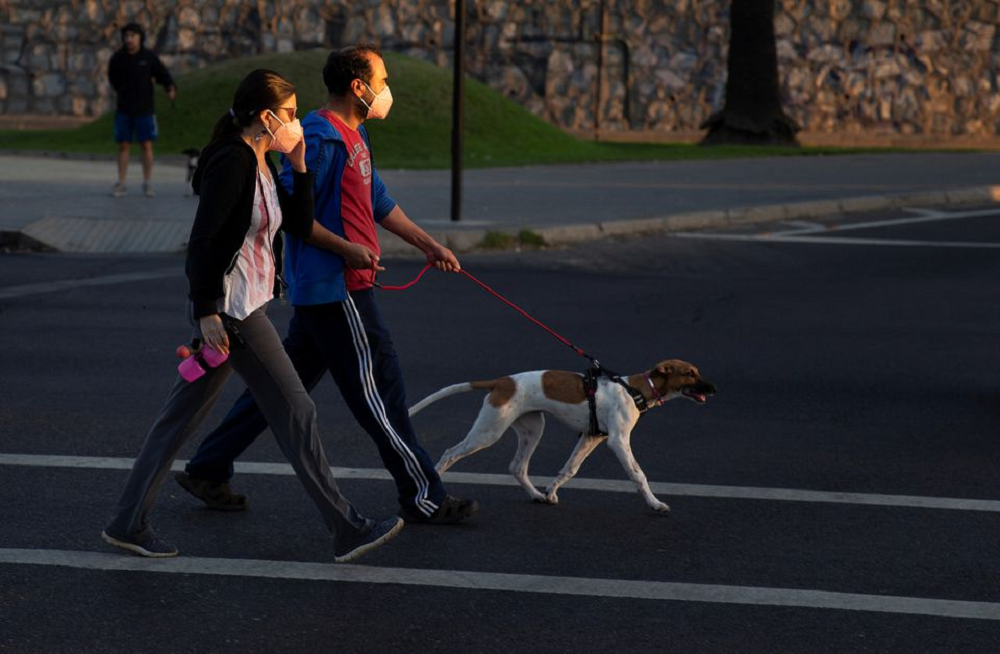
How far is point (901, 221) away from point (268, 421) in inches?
558

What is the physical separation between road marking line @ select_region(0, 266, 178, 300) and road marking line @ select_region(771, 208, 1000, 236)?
694cm

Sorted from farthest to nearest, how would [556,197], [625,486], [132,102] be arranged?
1. [556,197]
2. [132,102]
3. [625,486]

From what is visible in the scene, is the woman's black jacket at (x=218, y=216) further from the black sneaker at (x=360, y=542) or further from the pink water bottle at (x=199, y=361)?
the black sneaker at (x=360, y=542)

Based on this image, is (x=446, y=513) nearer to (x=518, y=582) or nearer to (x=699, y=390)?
(x=518, y=582)

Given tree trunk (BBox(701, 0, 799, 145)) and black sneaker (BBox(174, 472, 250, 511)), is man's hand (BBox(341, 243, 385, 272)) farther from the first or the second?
tree trunk (BBox(701, 0, 799, 145))

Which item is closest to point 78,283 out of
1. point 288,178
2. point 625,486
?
point 625,486

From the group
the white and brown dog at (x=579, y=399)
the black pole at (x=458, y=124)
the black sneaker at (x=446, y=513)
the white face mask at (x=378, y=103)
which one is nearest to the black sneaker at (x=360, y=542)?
the black sneaker at (x=446, y=513)

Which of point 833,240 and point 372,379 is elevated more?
point 372,379

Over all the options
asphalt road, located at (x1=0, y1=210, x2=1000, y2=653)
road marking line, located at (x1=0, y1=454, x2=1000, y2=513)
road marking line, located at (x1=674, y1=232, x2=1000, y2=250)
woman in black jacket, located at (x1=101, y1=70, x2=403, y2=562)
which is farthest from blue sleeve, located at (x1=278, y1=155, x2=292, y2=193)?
road marking line, located at (x1=674, y1=232, x2=1000, y2=250)

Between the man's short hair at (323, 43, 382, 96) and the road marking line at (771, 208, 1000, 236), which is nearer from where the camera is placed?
the man's short hair at (323, 43, 382, 96)

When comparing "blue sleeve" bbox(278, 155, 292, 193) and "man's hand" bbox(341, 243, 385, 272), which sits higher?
"blue sleeve" bbox(278, 155, 292, 193)

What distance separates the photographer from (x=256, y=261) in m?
5.58

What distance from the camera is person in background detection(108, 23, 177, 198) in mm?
18188

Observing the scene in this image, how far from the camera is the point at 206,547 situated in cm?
588
